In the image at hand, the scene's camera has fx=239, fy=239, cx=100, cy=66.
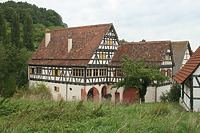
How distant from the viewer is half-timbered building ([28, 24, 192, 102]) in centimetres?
2633

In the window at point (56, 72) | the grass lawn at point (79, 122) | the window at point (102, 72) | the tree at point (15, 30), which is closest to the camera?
the grass lawn at point (79, 122)

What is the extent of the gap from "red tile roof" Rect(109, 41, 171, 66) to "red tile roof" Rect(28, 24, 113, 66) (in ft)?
10.2

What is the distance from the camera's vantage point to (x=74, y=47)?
29.2 metres

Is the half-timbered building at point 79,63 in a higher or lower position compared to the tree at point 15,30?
lower

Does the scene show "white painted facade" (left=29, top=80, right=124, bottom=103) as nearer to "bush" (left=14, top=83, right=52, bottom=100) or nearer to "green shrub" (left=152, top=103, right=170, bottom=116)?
"bush" (left=14, top=83, right=52, bottom=100)

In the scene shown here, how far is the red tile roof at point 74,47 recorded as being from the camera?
27.3 meters

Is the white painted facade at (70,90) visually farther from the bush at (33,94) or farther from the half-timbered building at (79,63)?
the bush at (33,94)

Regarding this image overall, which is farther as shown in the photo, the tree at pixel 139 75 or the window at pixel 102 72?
the window at pixel 102 72

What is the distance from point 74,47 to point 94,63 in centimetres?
390

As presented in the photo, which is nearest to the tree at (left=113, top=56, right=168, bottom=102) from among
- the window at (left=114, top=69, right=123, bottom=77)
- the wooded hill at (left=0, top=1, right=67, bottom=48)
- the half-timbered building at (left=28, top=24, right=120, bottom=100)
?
the half-timbered building at (left=28, top=24, right=120, bottom=100)

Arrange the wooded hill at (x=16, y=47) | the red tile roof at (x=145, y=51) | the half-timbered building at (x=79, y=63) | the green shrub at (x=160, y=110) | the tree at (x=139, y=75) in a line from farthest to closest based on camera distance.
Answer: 1. the wooded hill at (x=16, y=47)
2. the half-timbered building at (x=79, y=63)
3. the red tile roof at (x=145, y=51)
4. the tree at (x=139, y=75)
5. the green shrub at (x=160, y=110)

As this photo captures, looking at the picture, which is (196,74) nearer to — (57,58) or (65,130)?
(65,130)

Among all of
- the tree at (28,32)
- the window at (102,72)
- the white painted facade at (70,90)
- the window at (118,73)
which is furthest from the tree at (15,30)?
the window at (118,73)

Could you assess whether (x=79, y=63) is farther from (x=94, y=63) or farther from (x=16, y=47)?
(x=16, y=47)
